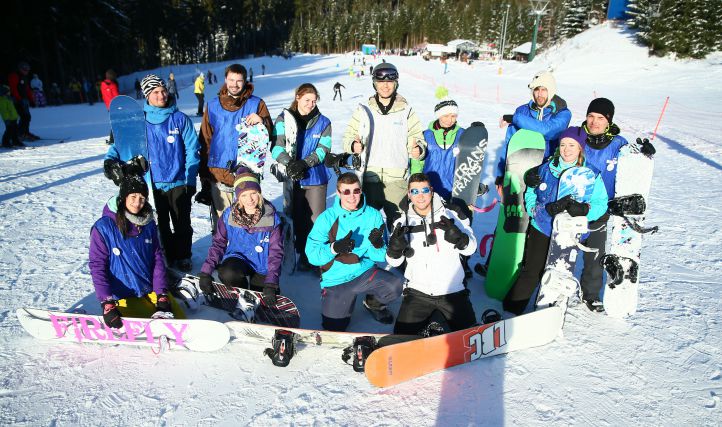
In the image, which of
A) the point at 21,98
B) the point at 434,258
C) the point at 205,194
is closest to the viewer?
the point at 434,258

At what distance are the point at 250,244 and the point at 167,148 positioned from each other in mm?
1216

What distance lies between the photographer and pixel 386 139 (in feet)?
12.2

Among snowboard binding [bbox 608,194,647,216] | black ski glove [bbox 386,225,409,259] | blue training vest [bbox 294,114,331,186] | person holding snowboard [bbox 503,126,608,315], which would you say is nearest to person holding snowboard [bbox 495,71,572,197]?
person holding snowboard [bbox 503,126,608,315]

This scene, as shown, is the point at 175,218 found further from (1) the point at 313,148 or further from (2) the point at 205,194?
(1) the point at 313,148

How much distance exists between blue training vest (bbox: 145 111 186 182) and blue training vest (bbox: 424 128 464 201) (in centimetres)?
234

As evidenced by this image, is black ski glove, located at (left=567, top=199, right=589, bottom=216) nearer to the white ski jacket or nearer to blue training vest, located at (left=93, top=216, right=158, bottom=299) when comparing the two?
the white ski jacket

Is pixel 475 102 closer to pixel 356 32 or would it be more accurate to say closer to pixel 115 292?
pixel 115 292

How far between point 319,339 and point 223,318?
105cm

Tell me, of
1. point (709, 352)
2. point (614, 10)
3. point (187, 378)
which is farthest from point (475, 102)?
point (614, 10)

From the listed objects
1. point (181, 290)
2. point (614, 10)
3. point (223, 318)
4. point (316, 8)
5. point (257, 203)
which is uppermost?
point (316, 8)

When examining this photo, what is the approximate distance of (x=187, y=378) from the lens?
9.04 ft

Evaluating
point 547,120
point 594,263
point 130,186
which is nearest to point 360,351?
point 130,186

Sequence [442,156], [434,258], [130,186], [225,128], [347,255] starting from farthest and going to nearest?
1. [442,156]
2. [225,128]
3. [347,255]
4. [434,258]
5. [130,186]

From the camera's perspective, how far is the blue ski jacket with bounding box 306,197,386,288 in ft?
10.5
